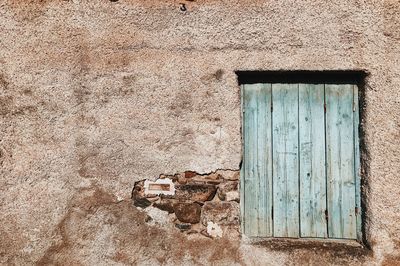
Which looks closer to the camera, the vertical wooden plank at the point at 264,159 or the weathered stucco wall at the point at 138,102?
the weathered stucco wall at the point at 138,102

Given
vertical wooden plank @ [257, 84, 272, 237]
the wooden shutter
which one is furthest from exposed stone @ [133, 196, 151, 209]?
vertical wooden plank @ [257, 84, 272, 237]

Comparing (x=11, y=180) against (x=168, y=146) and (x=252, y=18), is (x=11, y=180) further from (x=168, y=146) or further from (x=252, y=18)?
(x=252, y=18)

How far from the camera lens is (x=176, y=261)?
9.91 feet

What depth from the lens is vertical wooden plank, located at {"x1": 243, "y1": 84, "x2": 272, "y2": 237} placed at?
3148mm

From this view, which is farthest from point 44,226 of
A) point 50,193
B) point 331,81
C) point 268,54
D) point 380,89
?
point 380,89

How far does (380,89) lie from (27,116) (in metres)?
2.52

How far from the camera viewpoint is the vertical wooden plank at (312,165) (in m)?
3.12

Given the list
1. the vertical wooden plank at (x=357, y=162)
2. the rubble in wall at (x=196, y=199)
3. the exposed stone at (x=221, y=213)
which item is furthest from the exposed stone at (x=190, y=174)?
the vertical wooden plank at (x=357, y=162)

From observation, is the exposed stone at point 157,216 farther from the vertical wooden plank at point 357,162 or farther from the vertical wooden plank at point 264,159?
the vertical wooden plank at point 357,162

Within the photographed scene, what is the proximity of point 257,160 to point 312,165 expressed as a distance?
40cm

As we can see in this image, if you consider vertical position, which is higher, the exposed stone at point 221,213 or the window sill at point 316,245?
the exposed stone at point 221,213

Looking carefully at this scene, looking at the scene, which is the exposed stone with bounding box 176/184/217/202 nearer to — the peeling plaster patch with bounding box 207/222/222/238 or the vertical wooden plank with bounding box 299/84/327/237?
the peeling plaster patch with bounding box 207/222/222/238

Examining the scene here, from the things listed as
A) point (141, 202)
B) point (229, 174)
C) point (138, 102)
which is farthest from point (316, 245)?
point (138, 102)

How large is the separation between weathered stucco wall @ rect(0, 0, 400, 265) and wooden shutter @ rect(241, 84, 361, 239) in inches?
5.6
